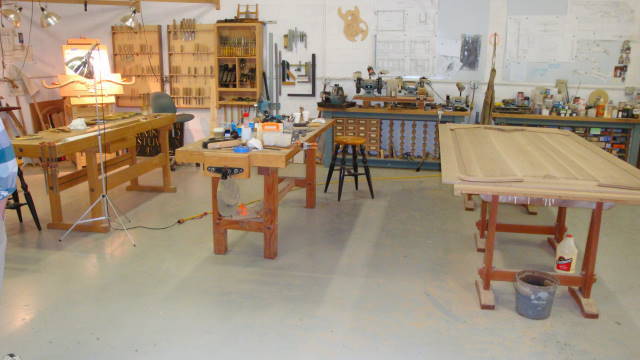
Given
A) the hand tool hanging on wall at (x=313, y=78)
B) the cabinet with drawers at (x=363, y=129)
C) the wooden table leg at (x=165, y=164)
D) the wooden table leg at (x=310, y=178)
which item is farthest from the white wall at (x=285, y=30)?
the wooden table leg at (x=310, y=178)


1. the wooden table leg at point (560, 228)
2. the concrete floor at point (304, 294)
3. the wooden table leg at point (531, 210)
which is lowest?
the concrete floor at point (304, 294)

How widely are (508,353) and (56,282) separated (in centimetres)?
288

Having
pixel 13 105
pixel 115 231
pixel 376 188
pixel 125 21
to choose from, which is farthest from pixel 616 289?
pixel 13 105

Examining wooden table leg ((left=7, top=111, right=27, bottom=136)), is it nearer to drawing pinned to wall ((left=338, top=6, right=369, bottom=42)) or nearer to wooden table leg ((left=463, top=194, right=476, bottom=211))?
drawing pinned to wall ((left=338, top=6, right=369, bottom=42))

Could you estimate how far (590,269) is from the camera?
3.10 m

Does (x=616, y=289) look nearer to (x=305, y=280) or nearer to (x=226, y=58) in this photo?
(x=305, y=280)

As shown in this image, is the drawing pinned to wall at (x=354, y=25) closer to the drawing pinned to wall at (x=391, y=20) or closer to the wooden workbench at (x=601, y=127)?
the drawing pinned to wall at (x=391, y=20)

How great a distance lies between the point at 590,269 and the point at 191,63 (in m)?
6.07

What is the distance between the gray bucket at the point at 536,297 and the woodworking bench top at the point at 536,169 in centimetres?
59

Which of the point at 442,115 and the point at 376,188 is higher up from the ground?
A: the point at 442,115

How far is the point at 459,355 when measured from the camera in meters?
2.64

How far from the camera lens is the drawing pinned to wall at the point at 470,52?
6.82 m

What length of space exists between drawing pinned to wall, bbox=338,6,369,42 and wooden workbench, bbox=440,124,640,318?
133 inches

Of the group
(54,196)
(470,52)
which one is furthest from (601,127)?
(54,196)
